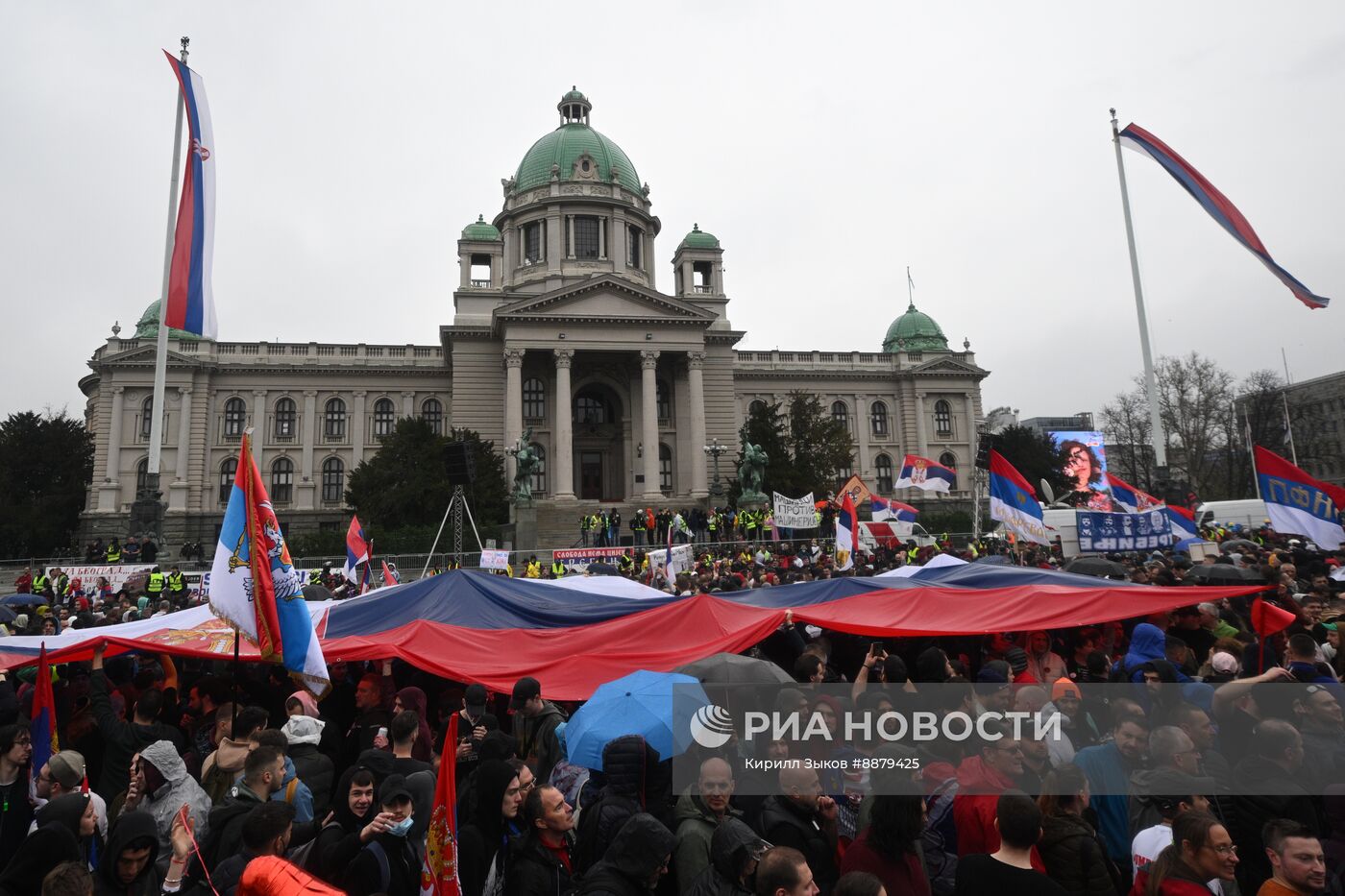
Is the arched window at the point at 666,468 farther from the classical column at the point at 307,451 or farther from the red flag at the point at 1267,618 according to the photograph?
the red flag at the point at 1267,618

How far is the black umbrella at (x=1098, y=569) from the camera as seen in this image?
13.1 m

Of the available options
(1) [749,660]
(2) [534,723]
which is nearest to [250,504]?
(2) [534,723]

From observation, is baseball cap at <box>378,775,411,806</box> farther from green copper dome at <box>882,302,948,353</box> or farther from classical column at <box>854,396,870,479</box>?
green copper dome at <box>882,302,948,353</box>

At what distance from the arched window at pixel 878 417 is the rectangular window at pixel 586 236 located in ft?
72.6

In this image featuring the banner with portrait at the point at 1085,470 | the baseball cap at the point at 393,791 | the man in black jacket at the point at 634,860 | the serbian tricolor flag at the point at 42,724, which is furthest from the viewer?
the banner with portrait at the point at 1085,470

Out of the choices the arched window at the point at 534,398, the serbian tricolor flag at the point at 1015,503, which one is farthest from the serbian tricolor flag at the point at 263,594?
the arched window at the point at 534,398

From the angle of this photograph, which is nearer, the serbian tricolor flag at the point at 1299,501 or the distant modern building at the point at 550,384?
the serbian tricolor flag at the point at 1299,501

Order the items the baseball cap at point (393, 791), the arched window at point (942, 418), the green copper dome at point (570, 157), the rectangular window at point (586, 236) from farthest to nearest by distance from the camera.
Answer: the arched window at point (942, 418) < the green copper dome at point (570, 157) < the rectangular window at point (586, 236) < the baseball cap at point (393, 791)

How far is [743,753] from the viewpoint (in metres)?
5.01

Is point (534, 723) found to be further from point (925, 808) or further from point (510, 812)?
point (925, 808)

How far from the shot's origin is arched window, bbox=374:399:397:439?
51625 millimetres

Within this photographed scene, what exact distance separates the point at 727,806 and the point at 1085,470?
95527 mm

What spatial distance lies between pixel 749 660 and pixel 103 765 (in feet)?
15.3

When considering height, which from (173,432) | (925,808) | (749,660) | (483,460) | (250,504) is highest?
(173,432)
